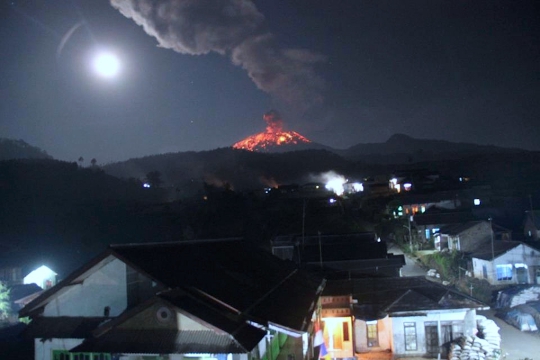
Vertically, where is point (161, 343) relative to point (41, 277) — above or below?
below

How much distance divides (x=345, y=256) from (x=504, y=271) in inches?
318

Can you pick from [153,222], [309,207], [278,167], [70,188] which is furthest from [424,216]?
[278,167]

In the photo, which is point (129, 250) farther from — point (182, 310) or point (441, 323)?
point (441, 323)

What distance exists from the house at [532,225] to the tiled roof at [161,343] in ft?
91.5

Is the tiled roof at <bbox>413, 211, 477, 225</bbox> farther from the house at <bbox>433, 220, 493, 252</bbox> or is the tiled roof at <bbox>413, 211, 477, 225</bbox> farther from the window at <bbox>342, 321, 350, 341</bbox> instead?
the window at <bbox>342, 321, 350, 341</bbox>

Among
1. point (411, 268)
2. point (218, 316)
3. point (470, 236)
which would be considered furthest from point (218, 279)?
point (470, 236)

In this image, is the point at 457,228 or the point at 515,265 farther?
the point at 457,228

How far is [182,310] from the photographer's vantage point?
6945mm

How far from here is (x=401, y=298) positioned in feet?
45.1

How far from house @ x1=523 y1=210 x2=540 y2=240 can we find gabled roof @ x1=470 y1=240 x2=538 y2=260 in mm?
4685

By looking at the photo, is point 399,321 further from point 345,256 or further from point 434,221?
point 434,221

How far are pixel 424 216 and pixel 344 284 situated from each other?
19.1 meters

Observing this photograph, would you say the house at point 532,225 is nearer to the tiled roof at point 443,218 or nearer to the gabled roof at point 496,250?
the tiled roof at point 443,218

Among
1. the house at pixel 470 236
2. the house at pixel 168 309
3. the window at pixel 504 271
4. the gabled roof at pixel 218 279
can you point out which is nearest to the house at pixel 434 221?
the house at pixel 470 236
